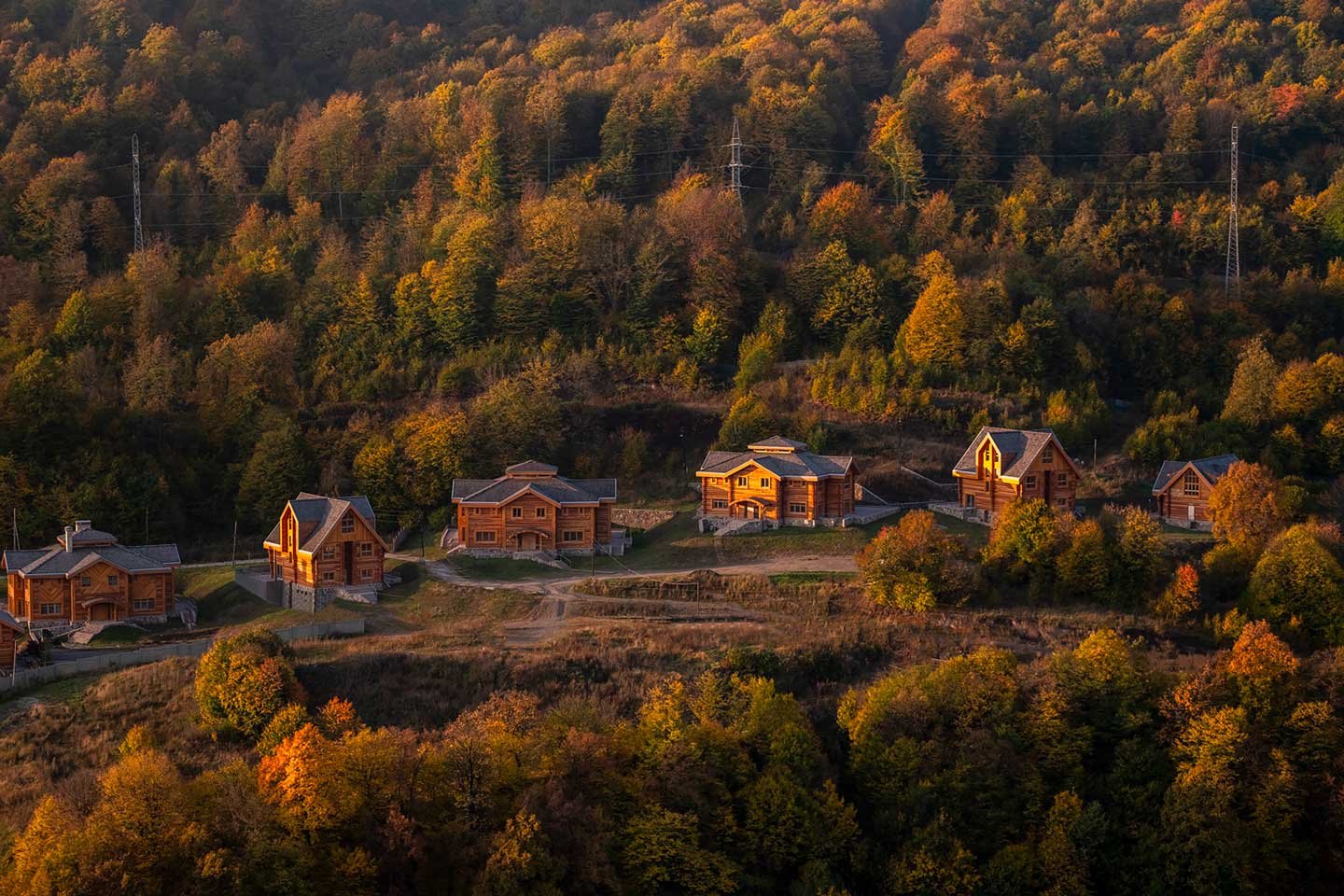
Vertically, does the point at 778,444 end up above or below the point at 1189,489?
above

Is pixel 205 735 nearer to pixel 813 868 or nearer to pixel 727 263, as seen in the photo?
pixel 813 868

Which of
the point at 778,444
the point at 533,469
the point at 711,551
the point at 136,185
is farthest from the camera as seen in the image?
the point at 136,185

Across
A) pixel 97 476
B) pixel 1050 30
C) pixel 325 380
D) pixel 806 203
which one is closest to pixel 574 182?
pixel 806 203

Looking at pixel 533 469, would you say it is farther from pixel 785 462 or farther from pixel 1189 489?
pixel 1189 489

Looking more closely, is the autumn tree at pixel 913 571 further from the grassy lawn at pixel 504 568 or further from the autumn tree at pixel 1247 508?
the grassy lawn at pixel 504 568

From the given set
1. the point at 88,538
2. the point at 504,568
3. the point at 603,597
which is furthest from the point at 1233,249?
the point at 88,538

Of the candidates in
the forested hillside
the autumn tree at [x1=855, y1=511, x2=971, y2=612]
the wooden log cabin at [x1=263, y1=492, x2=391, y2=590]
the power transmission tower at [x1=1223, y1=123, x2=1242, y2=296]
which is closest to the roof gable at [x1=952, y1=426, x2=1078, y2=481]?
the forested hillside

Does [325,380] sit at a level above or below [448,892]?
above
